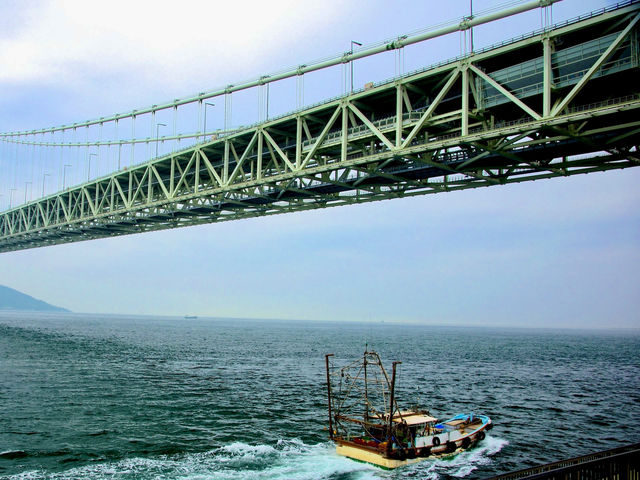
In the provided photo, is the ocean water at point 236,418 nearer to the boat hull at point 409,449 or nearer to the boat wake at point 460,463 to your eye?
the boat wake at point 460,463

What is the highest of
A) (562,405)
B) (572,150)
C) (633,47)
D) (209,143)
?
(209,143)

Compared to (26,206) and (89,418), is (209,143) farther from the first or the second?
(26,206)

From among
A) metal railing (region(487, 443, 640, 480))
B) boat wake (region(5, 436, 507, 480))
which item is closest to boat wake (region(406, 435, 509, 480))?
boat wake (region(5, 436, 507, 480))

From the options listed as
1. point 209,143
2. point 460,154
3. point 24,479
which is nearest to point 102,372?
point 209,143

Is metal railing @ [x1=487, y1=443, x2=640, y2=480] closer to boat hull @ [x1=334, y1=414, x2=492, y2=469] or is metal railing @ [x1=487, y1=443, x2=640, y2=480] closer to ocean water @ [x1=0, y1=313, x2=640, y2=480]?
ocean water @ [x1=0, y1=313, x2=640, y2=480]

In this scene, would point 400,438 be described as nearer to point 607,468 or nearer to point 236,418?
point 236,418

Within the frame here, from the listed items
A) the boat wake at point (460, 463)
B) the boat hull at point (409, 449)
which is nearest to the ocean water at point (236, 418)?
the boat wake at point (460, 463)

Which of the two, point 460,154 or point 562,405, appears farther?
point 562,405

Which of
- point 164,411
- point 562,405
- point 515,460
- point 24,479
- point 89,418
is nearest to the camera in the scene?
point 24,479

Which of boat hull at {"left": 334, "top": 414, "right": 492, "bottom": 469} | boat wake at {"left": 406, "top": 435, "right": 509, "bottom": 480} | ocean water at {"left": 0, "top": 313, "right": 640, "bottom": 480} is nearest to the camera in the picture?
ocean water at {"left": 0, "top": 313, "right": 640, "bottom": 480}
